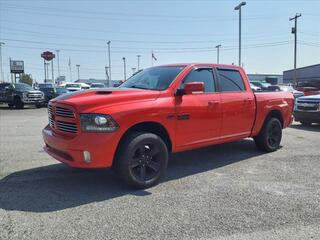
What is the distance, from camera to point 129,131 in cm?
520

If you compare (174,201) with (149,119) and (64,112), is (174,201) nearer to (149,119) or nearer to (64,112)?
(149,119)

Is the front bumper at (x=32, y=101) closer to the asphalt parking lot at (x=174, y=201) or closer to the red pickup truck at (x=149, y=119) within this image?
the asphalt parking lot at (x=174, y=201)

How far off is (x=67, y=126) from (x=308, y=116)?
9979 millimetres

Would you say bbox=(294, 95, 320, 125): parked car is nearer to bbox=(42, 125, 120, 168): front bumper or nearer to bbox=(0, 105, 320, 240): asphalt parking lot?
bbox=(0, 105, 320, 240): asphalt parking lot

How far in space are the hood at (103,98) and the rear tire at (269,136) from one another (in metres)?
3.25

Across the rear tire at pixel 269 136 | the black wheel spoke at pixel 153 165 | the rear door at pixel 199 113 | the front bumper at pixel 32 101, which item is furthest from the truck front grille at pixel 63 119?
the front bumper at pixel 32 101

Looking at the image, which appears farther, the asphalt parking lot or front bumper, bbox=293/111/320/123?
front bumper, bbox=293/111/320/123

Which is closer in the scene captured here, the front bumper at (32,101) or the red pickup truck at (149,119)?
the red pickup truck at (149,119)

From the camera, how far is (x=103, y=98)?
16.5ft

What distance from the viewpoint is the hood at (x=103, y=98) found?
193 inches

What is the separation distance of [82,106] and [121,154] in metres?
0.86

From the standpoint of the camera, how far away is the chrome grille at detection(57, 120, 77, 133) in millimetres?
4934

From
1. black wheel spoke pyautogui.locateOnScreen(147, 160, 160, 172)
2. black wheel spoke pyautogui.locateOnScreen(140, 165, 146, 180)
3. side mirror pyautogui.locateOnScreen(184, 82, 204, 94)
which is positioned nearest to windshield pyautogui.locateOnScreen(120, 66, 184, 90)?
side mirror pyautogui.locateOnScreen(184, 82, 204, 94)

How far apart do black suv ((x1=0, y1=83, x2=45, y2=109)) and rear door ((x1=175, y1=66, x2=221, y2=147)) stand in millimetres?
20466
